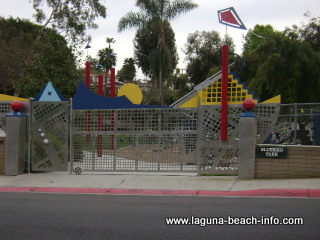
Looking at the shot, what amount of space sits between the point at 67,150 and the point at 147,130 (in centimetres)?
238

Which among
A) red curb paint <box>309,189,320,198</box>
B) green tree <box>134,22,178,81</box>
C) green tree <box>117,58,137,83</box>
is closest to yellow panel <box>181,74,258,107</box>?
red curb paint <box>309,189,320,198</box>

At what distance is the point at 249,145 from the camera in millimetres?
11023

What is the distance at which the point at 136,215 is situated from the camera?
7.35 m

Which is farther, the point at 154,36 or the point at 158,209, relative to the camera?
the point at 154,36

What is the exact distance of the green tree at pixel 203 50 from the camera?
4978cm

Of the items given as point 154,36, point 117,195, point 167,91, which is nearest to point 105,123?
point 117,195

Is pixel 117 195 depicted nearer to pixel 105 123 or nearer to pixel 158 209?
pixel 158 209

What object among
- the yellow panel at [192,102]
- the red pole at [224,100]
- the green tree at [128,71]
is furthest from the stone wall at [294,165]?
the green tree at [128,71]

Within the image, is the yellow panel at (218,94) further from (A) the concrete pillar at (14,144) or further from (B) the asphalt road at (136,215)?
(A) the concrete pillar at (14,144)

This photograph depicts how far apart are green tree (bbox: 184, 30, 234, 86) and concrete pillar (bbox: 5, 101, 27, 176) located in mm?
38567

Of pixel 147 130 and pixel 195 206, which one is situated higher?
pixel 147 130

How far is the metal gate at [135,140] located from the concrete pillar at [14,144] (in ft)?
4.92

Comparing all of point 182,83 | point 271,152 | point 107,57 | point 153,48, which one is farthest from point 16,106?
point 182,83

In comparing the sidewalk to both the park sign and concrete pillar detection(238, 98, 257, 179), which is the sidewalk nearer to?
concrete pillar detection(238, 98, 257, 179)
